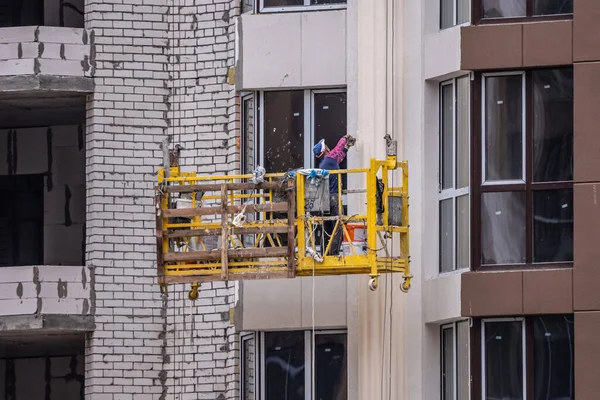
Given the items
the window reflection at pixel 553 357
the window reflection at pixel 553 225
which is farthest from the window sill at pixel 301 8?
the window reflection at pixel 553 357

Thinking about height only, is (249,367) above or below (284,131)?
below

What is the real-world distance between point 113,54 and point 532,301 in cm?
813

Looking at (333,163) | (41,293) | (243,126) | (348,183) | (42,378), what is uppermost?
(243,126)

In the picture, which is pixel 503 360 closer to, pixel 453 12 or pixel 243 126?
pixel 453 12

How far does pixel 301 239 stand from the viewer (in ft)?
103

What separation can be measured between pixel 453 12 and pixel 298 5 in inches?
109

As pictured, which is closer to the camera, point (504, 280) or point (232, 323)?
point (504, 280)

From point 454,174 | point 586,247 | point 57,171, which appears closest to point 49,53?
point 57,171

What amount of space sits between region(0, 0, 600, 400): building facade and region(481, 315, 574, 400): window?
0.08 feet

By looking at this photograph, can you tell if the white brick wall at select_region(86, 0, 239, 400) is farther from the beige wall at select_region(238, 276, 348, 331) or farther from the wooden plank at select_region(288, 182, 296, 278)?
the wooden plank at select_region(288, 182, 296, 278)

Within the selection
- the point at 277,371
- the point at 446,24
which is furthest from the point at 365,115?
the point at 277,371

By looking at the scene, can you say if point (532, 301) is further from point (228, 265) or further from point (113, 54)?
point (113, 54)

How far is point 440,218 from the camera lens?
107ft

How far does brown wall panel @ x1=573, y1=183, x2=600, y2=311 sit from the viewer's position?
100ft
